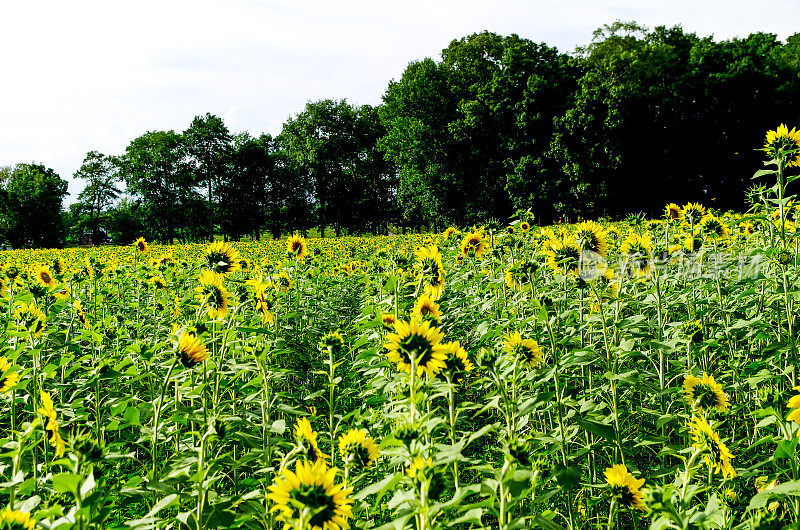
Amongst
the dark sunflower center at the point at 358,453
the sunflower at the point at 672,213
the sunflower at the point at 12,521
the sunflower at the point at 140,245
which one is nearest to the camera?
the sunflower at the point at 12,521

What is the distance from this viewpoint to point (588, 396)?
3211 millimetres

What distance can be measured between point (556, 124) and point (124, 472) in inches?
1101

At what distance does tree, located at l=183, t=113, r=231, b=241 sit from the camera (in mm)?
46906

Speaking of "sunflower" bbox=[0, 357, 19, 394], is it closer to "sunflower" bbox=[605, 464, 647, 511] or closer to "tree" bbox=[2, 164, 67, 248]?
"sunflower" bbox=[605, 464, 647, 511]

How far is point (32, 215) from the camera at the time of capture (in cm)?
3975

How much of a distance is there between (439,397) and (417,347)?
1875mm

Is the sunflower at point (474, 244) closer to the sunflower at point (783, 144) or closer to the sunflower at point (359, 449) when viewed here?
the sunflower at point (783, 144)

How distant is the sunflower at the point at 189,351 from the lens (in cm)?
205

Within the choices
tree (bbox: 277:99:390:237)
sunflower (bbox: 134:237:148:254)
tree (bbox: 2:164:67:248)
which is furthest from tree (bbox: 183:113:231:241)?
sunflower (bbox: 134:237:148:254)

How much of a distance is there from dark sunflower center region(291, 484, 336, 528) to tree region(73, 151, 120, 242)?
5843 centimetres

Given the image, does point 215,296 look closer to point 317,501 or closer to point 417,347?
point 417,347

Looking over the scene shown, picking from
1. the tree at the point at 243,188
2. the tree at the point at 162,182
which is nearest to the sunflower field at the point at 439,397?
the tree at the point at 162,182

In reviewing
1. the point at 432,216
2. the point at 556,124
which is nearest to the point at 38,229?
the point at 432,216

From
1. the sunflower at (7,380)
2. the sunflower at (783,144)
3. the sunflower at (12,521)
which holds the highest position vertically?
the sunflower at (783,144)
